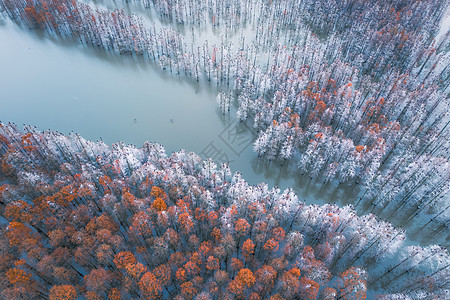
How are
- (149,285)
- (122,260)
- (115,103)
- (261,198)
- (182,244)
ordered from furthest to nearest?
(115,103), (261,198), (182,244), (122,260), (149,285)

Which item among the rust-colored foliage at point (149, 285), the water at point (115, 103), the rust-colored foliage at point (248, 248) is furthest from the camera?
the water at point (115, 103)

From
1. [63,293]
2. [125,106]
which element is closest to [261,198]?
[63,293]

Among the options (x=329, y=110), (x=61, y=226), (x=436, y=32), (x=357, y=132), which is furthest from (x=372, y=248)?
(x=436, y=32)

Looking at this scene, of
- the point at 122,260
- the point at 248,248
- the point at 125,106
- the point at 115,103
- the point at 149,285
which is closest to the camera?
the point at 149,285

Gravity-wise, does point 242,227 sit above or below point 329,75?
below

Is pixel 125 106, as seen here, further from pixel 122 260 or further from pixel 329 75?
pixel 329 75

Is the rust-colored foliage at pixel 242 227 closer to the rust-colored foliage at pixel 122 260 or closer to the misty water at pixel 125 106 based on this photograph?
the rust-colored foliage at pixel 122 260

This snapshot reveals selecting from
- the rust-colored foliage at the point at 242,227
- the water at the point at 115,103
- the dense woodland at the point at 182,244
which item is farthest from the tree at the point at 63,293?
the water at the point at 115,103
